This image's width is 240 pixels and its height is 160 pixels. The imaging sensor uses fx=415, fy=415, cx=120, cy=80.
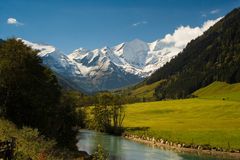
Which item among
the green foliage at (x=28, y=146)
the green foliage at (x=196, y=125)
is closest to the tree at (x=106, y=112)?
the green foliage at (x=196, y=125)

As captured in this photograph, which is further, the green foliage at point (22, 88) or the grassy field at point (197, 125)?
the grassy field at point (197, 125)

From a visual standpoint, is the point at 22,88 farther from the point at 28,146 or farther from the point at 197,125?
the point at 197,125

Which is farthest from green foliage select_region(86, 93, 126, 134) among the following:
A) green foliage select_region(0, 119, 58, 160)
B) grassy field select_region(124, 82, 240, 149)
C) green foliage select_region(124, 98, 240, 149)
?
green foliage select_region(0, 119, 58, 160)

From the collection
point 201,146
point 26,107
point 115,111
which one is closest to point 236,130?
point 201,146

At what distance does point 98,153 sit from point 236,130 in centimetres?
9713

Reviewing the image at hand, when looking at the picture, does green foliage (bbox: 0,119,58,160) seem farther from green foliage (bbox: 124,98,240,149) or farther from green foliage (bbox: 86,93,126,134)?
green foliage (bbox: 86,93,126,134)

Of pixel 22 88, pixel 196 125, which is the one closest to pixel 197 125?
pixel 196 125

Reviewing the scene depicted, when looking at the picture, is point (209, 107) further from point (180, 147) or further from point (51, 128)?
point (51, 128)

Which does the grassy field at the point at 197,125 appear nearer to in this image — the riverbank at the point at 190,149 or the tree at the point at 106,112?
the riverbank at the point at 190,149

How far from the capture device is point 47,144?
1572 inches

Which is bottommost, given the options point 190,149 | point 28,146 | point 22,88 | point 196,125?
point 190,149

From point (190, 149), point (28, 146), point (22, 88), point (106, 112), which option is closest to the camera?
point (28, 146)

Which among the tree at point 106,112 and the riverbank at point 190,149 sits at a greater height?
the tree at point 106,112

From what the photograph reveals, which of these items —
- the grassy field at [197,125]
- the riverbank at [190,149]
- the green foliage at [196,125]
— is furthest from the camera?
the green foliage at [196,125]
